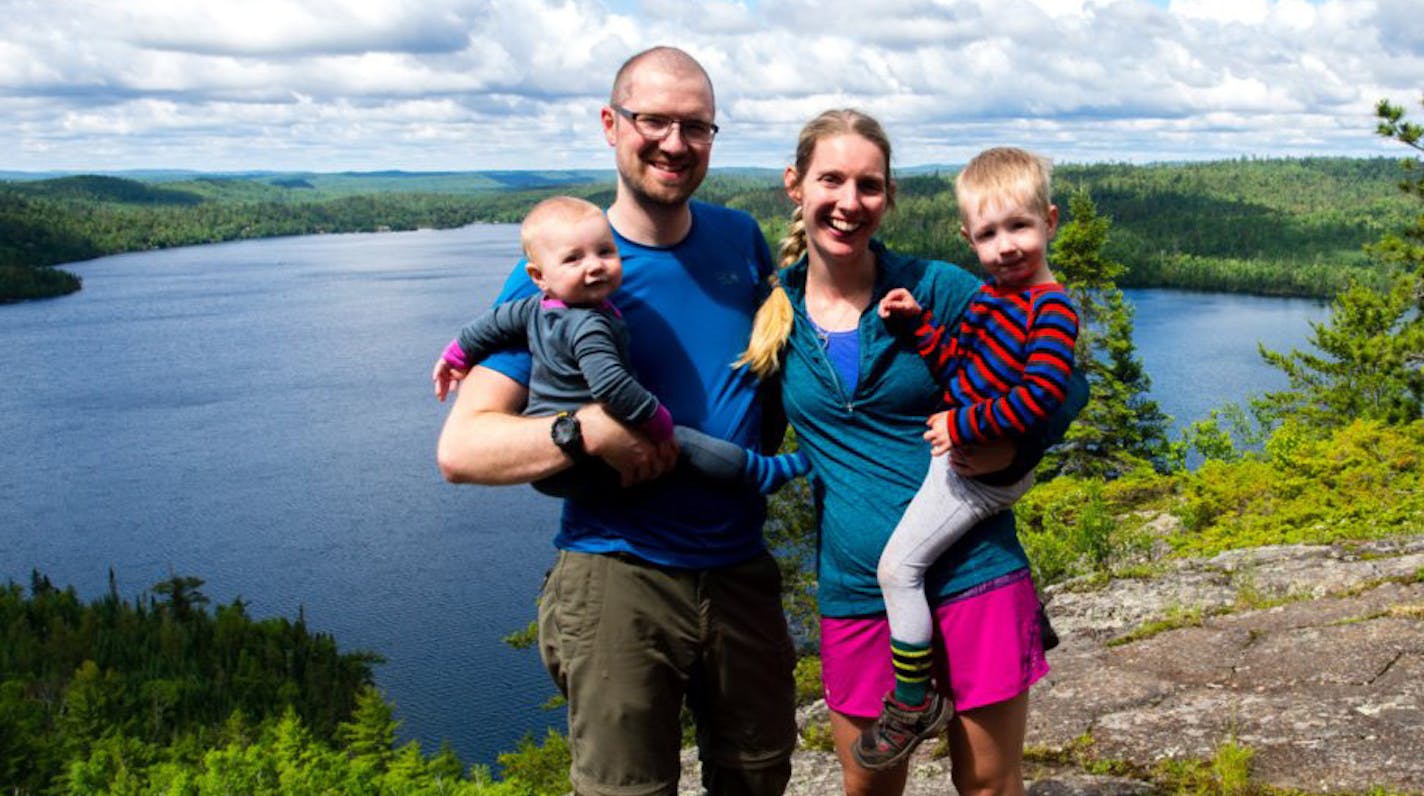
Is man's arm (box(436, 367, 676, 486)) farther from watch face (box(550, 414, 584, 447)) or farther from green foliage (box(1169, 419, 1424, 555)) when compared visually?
green foliage (box(1169, 419, 1424, 555))

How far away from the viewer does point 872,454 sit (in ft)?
10.7

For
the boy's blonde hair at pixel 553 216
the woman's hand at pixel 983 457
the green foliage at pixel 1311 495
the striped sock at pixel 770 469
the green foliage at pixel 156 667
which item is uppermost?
the boy's blonde hair at pixel 553 216

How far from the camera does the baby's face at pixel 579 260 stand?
10.2 feet

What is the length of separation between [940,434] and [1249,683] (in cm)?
327

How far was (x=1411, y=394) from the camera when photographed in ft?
103

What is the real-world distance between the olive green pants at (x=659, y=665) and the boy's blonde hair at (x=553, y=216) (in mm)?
952

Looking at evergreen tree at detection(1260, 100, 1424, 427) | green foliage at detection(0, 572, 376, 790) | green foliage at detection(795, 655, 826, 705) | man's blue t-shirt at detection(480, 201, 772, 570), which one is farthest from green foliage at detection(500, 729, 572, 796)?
evergreen tree at detection(1260, 100, 1424, 427)

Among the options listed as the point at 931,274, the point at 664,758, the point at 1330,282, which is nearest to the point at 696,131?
the point at 931,274

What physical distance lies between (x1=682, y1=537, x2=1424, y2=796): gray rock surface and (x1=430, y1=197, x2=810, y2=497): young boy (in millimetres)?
2161

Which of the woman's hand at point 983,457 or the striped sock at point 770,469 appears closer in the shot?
the woman's hand at point 983,457

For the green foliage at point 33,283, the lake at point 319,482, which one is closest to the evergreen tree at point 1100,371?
the lake at point 319,482

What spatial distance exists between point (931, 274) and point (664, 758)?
167 cm

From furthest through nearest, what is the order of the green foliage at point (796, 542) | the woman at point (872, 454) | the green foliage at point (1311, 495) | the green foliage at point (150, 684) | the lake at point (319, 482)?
the lake at point (319, 482) < the green foliage at point (150, 684) < the green foliage at point (796, 542) < the green foliage at point (1311, 495) < the woman at point (872, 454)

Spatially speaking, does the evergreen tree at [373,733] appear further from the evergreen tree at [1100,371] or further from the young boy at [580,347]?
the young boy at [580,347]
